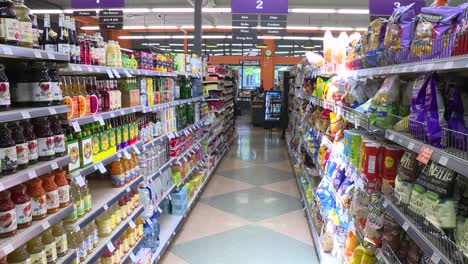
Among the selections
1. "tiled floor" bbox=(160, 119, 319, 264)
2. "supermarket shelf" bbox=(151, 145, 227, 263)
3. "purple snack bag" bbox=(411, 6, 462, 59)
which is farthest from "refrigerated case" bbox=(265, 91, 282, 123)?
"purple snack bag" bbox=(411, 6, 462, 59)

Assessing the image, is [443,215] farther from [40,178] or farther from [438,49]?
[40,178]

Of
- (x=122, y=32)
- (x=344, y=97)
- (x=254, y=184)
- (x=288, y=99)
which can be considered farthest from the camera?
(x=122, y=32)

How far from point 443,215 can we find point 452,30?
0.83 meters

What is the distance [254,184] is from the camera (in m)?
7.33

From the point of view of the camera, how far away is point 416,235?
6.14 feet

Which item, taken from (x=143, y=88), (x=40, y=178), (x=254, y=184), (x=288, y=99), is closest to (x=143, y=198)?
(x=143, y=88)

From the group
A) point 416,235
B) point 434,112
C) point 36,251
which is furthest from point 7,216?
point 434,112

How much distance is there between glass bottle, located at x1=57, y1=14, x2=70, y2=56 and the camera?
238 centimetres

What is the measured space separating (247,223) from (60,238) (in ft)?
10.8

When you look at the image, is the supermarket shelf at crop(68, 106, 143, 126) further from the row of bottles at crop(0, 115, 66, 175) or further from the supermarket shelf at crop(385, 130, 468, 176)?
the supermarket shelf at crop(385, 130, 468, 176)

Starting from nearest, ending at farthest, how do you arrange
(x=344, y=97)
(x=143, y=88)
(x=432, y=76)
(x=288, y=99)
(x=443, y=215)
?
(x=443, y=215), (x=432, y=76), (x=344, y=97), (x=143, y=88), (x=288, y=99)

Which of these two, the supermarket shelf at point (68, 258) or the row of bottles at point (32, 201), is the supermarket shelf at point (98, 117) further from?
the supermarket shelf at point (68, 258)

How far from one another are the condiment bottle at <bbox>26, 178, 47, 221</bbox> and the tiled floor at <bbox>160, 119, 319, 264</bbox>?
2284 mm

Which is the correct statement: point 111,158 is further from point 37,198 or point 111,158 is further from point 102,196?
point 37,198
